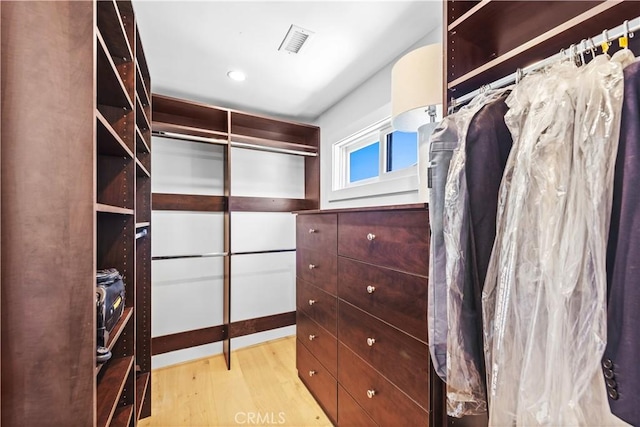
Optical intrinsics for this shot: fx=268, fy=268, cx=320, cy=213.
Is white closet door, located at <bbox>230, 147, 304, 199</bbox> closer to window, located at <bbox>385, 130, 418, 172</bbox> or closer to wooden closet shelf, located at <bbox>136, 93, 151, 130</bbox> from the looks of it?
wooden closet shelf, located at <bbox>136, 93, 151, 130</bbox>

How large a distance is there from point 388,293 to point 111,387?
1059 millimetres

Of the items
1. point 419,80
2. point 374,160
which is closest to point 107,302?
point 419,80

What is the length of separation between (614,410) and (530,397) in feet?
0.43

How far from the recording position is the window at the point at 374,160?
1.84 meters

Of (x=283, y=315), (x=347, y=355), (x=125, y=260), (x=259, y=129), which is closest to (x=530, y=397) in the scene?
(x=347, y=355)

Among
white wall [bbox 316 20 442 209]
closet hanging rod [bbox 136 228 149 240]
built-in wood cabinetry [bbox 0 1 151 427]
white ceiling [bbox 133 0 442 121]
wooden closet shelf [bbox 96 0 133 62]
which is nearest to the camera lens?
built-in wood cabinetry [bbox 0 1 151 427]

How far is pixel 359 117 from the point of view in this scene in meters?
2.16

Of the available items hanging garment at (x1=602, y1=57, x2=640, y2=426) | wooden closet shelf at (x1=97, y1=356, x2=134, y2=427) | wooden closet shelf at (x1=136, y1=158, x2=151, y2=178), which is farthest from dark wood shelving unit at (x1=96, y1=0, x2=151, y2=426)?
hanging garment at (x1=602, y1=57, x2=640, y2=426)

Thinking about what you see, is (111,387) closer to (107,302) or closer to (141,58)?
(107,302)

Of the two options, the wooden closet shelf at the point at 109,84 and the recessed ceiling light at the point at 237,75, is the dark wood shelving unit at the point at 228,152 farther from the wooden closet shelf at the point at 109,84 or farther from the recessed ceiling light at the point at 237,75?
the wooden closet shelf at the point at 109,84

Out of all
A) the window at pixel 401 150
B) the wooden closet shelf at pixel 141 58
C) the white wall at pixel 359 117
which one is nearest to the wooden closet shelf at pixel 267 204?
the white wall at pixel 359 117

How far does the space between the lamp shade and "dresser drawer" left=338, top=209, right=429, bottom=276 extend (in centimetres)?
49

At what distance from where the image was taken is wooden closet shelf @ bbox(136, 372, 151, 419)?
4.95ft

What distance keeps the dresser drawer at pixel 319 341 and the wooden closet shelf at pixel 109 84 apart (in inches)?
57.5
